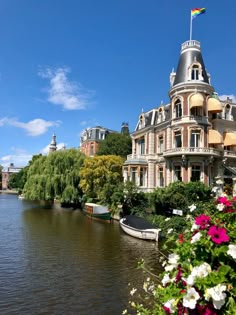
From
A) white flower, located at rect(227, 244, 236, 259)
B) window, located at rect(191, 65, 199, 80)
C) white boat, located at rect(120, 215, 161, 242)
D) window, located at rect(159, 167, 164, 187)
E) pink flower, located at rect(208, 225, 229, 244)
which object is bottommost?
white boat, located at rect(120, 215, 161, 242)

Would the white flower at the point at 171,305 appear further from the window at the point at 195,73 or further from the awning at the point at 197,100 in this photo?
the window at the point at 195,73

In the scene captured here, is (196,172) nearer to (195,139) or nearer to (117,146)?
(195,139)

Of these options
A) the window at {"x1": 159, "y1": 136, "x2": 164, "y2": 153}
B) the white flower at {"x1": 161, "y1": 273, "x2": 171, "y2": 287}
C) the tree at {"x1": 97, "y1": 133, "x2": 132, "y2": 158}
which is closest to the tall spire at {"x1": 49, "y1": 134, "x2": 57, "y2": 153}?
the tree at {"x1": 97, "y1": 133, "x2": 132, "y2": 158}

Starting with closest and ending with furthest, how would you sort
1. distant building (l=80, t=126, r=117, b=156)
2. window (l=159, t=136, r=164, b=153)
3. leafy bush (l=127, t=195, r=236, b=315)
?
leafy bush (l=127, t=195, r=236, b=315) → window (l=159, t=136, r=164, b=153) → distant building (l=80, t=126, r=117, b=156)

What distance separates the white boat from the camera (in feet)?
67.8

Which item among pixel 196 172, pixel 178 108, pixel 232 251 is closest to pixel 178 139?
pixel 178 108

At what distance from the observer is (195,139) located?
2936 cm

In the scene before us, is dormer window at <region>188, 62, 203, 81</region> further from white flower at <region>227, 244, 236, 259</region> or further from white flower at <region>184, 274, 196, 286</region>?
white flower at <region>184, 274, 196, 286</region>

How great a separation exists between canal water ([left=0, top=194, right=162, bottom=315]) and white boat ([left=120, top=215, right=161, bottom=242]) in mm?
534

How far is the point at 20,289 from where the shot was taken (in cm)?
1155

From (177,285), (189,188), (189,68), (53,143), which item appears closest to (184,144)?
(189,188)

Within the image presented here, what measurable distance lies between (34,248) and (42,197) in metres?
25.1

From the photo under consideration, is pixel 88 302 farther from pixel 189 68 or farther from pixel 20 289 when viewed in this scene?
pixel 189 68

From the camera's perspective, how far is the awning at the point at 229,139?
30922mm
